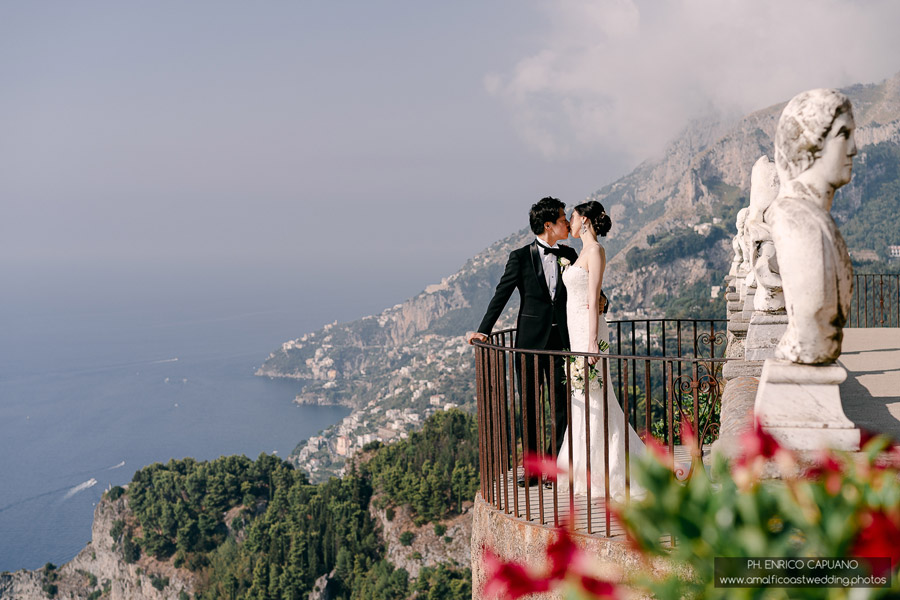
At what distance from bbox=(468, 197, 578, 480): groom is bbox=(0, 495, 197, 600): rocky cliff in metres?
78.1

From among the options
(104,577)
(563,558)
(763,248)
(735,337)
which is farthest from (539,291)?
(104,577)

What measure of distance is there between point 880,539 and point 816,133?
6.29 feet

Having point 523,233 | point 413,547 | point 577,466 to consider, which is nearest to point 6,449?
point 523,233

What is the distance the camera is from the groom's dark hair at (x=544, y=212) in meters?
5.91

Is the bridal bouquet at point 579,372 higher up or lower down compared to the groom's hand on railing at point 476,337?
lower down

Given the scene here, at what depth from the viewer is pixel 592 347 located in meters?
5.77

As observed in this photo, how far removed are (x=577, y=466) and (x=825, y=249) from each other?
10.5 ft

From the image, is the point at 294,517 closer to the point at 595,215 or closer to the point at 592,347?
the point at 592,347

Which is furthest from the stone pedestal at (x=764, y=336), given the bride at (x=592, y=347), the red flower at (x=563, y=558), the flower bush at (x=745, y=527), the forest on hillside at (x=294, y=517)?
the forest on hillside at (x=294, y=517)

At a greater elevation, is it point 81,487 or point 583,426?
point 583,426

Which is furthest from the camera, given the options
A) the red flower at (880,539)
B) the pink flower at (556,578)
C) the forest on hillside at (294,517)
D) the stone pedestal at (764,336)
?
the forest on hillside at (294,517)

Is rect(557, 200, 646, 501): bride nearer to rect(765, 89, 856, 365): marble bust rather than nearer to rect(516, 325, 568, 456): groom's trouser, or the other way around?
rect(516, 325, 568, 456): groom's trouser

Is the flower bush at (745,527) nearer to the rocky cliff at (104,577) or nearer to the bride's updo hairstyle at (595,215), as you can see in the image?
the bride's updo hairstyle at (595,215)

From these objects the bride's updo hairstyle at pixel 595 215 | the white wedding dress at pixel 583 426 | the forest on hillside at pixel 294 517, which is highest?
the bride's updo hairstyle at pixel 595 215
